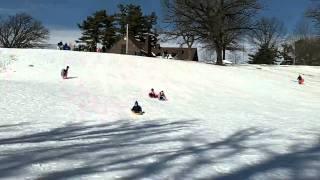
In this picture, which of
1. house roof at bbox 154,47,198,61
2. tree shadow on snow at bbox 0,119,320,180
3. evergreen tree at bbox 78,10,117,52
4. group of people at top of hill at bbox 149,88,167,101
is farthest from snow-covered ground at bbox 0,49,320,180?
house roof at bbox 154,47,198,61

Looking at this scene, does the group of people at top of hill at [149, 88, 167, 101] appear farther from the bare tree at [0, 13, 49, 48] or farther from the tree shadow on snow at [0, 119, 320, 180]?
the bare tree at [0, 13, 49, 48]

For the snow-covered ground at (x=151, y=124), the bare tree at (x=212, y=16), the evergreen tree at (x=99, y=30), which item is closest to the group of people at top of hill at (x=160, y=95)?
the snow-covered ground at (x=151, y=124)

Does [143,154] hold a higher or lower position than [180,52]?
lower

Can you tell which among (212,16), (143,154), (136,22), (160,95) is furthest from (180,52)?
(143,154)

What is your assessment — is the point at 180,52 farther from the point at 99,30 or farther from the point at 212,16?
the point at 212,16

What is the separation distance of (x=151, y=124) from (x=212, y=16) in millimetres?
33513

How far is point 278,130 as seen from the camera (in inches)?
606

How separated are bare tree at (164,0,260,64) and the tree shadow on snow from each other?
116 ft

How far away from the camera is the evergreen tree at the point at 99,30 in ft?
312

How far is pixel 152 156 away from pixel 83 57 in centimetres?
3255

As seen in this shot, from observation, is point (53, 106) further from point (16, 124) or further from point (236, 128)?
point (236, 128)

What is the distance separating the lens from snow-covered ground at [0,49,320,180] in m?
8.20

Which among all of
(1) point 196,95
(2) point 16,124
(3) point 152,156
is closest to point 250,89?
(1) point 196,95

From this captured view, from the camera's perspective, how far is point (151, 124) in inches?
645
